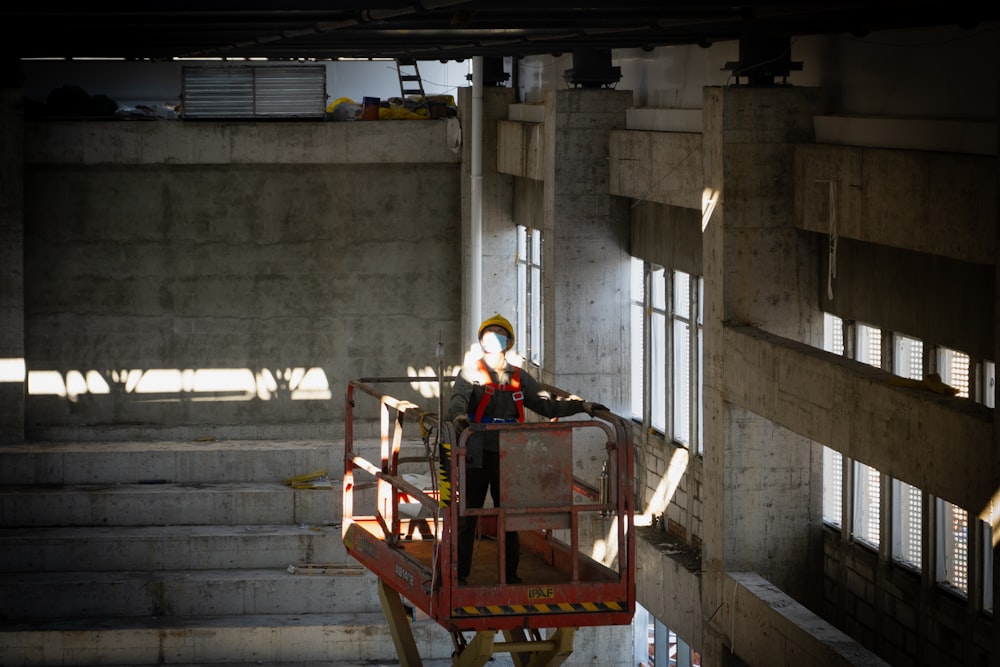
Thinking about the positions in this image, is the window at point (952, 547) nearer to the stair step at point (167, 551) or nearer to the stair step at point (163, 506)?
the stair step at point (167, 551)

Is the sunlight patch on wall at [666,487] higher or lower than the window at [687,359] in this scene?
lower

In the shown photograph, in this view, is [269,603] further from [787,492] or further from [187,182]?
[787,492]

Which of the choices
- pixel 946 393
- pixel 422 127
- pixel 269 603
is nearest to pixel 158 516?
pixel 269 603

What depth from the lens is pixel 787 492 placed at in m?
14.2

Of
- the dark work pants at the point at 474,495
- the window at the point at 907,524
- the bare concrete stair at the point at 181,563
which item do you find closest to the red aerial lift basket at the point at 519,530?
the dark work pants at the point at 474,495

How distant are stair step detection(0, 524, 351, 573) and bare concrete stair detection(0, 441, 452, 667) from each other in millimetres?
20

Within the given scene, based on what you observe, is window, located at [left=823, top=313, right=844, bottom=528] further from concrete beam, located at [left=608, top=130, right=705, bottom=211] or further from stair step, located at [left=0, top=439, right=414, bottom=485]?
stair step, located at [left=0, top=439, right=414, bottom=485]

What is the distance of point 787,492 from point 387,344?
11.5m

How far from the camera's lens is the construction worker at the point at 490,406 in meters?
11.2

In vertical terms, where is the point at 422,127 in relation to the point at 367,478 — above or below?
above

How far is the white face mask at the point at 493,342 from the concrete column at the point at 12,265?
46.8 feet

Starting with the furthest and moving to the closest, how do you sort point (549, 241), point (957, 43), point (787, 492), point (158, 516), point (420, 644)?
point (158, 516)
point (420, 644)
point (549, 241)
point (787, 492)
point (957, 43)

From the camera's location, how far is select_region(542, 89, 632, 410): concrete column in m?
18.4

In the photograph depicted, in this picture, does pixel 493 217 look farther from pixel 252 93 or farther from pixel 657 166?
pixel 657 166
